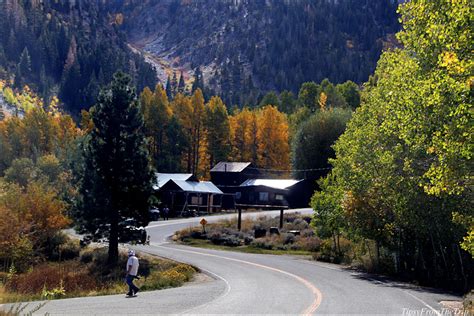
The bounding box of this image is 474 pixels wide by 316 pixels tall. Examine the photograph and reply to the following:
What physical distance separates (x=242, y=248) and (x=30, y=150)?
227 ft

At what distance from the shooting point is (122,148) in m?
44.0

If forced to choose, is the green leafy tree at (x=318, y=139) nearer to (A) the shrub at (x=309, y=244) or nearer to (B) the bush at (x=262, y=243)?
(A) the shrub at (x=309, y=244)

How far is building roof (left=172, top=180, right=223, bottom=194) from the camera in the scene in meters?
78.8

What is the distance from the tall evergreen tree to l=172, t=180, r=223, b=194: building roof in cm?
3382

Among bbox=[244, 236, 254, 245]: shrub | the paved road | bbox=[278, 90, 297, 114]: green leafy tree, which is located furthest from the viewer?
bbox=[278, 90, 297, 114]: green leafy tree

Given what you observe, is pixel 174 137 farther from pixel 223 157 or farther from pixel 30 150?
pixel 30 150

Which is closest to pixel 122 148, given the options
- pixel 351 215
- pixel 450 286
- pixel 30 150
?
pixel 351 215

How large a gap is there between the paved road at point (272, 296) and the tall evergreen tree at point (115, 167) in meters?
9.94

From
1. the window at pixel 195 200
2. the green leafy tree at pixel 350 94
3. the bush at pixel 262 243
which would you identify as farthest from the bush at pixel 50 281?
the green leafy tree at pixel 350 94

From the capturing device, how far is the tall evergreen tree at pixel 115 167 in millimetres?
43156

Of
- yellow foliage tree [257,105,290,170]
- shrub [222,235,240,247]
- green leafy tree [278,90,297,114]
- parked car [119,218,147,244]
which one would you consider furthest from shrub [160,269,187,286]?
green leafy tree [278,90,297,114]

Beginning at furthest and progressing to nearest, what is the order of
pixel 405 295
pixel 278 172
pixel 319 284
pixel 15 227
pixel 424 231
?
pixel 278 172 → pixel 15 227 → pixel 424 231 → pixel 319 284 → pixel 405 295

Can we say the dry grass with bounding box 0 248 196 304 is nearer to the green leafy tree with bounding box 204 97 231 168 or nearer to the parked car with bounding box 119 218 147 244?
the parked car with bounding box 119 218 147 244

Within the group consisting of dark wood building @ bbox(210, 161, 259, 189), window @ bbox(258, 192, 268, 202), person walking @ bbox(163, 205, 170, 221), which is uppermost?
dark wood building @ bbox(210, 161, 259, 189)
